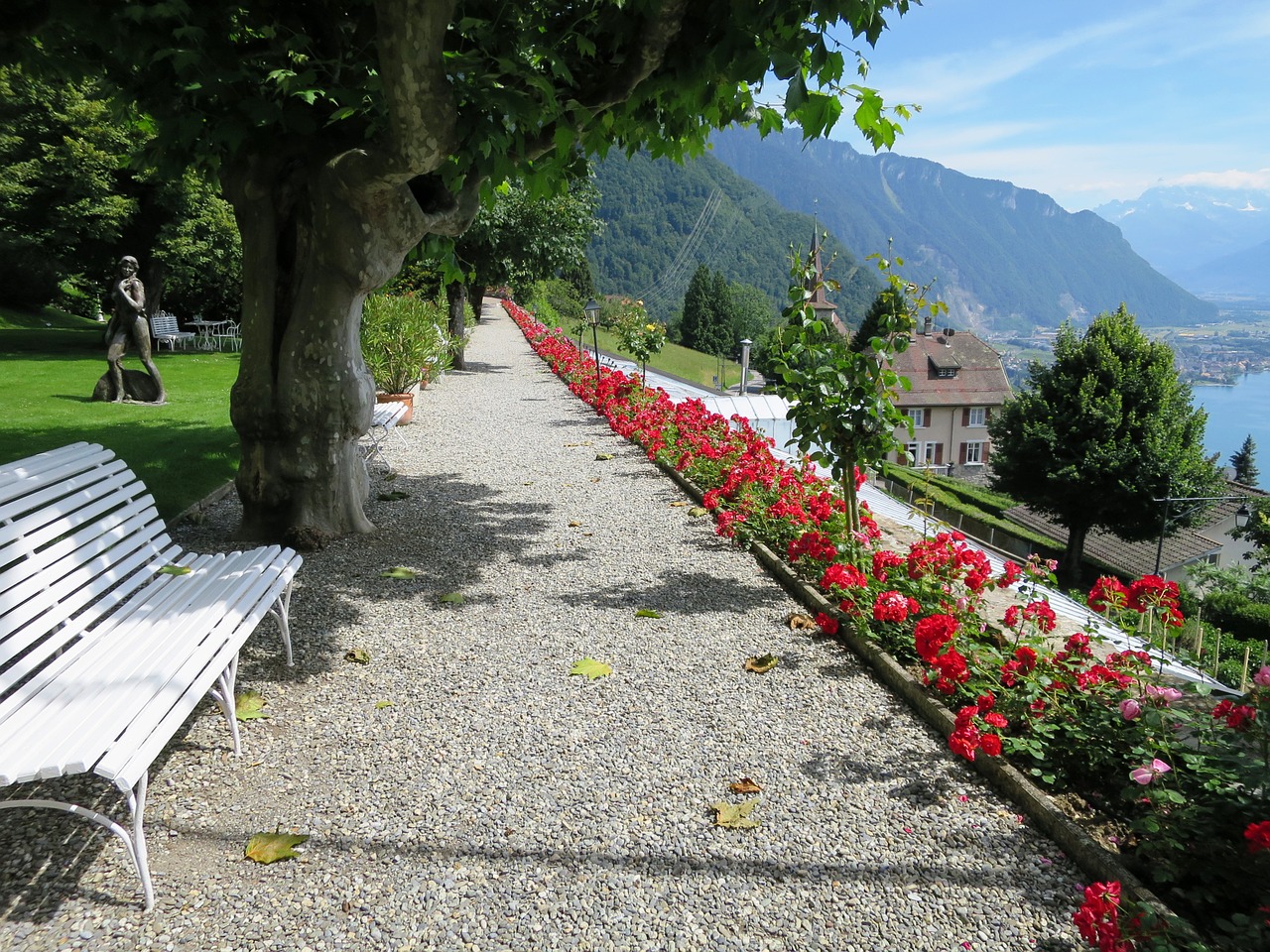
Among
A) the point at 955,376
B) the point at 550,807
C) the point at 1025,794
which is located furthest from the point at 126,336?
the point at 955,376

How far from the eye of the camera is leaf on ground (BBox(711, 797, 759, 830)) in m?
2.81

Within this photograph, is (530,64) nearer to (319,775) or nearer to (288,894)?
(319,775)

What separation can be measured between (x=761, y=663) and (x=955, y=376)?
2635 inches

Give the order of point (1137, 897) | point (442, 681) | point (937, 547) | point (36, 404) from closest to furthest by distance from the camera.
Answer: point (1137, 897) < point (442, 681) < point (937, 547) < point (36, 404)

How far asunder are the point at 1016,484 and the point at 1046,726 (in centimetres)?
2759

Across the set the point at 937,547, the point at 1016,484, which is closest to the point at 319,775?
the point at 937,547

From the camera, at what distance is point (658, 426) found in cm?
1002

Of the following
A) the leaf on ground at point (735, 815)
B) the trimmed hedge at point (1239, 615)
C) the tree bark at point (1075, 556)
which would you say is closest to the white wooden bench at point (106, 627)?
the leaf on ground at point (735, 815)

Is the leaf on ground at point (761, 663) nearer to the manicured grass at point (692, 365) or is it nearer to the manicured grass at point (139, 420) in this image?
the manicured grass at point (139, 420)

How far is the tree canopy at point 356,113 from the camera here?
4.09 metres

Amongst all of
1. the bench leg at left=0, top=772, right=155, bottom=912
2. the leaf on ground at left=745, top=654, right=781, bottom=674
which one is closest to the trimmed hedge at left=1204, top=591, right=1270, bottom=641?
the leaf on ground at left=745, top=654, right=781, bottom=674

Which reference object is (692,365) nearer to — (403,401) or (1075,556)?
(1075,556)

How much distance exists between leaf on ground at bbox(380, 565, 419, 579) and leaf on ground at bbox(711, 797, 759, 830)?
3.12 meters

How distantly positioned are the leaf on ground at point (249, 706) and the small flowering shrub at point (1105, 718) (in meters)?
2.90
